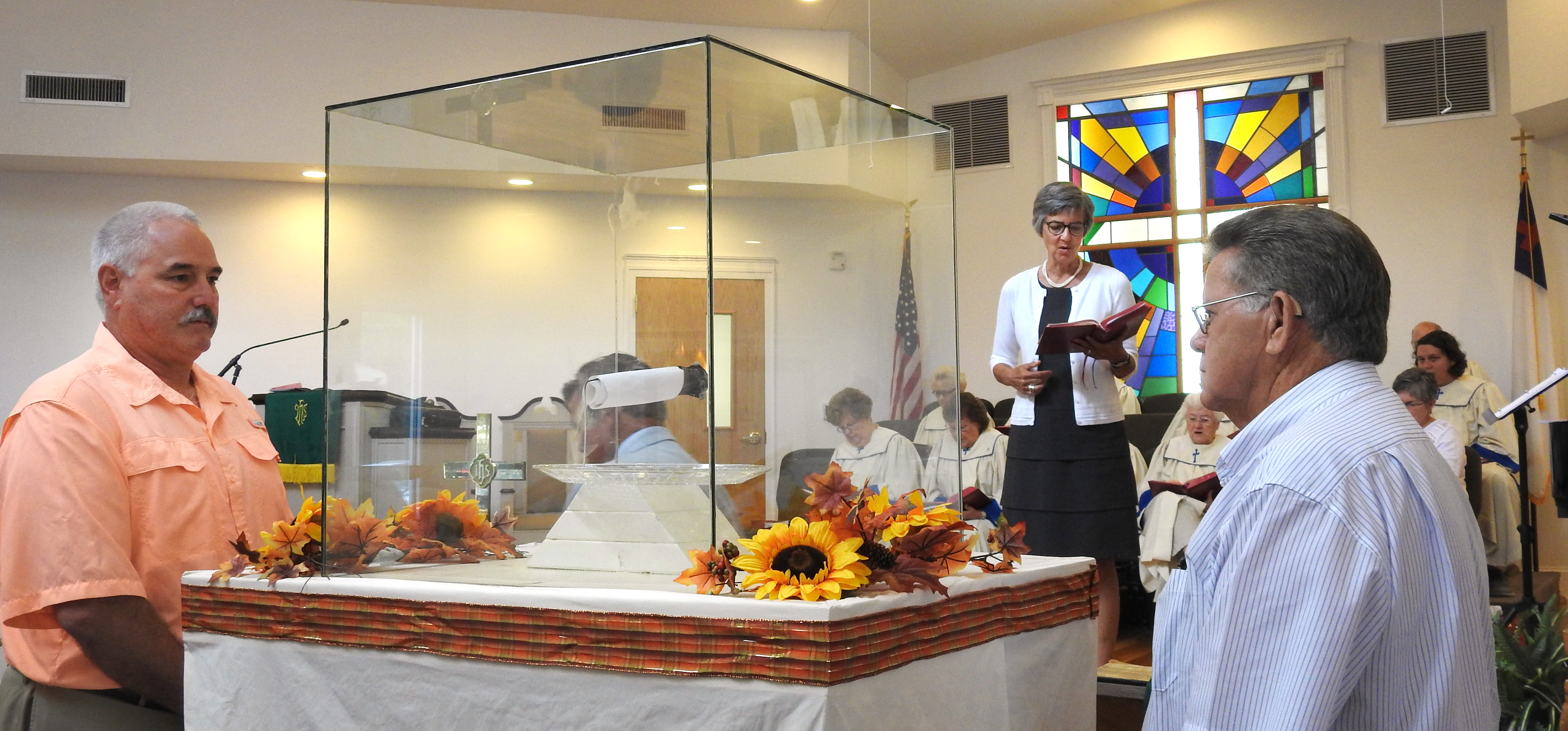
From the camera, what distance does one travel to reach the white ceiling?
7301mm

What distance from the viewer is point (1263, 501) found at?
1013mm

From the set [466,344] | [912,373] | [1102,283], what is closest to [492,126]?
[466,344]

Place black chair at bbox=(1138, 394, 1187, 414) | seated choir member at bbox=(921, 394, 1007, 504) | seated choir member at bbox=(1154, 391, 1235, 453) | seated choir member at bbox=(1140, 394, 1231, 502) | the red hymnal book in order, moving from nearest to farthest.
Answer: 1. seated choir member at bbox=(921, 394, 1007, 504)
2. the red hymnal book
3. seated choir member at bbox=(1140, 394, 1231, 502)
4. seated choir member at bbox=(1154, 391, 1235, 453)
5. black chair at bbox=(1138, 394, 1187, 414)

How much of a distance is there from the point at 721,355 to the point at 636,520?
9.2 inches

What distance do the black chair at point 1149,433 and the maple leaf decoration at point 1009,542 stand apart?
4.59 metres

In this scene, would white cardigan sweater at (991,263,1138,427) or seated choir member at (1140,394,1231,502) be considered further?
seated choir member at (1140,394,1231,502)

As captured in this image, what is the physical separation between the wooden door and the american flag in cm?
25

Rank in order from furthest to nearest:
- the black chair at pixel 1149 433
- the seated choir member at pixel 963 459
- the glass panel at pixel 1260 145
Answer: the glass panel at pixel 1260 145
the black chair at pixel 1149 433
the seated choir member at pixel 963 459

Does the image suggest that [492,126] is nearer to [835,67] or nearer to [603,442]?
[603,442]

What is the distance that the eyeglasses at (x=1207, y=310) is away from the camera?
1165 millimetres

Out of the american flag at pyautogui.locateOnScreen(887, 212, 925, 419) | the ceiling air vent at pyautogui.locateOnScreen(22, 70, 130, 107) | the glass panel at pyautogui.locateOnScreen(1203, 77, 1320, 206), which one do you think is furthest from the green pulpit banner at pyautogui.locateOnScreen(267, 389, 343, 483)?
the glass panel at pyautogui.locateOnScreen(1203, 77, 1320, 206)

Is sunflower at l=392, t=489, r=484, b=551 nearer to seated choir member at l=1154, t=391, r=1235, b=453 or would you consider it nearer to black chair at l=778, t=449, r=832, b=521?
black chair at l=778, t=449, r=832, b=521

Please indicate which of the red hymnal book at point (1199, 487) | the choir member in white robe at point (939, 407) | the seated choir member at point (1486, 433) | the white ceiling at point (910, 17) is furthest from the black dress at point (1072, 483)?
the white ceiling at point (910, 17)

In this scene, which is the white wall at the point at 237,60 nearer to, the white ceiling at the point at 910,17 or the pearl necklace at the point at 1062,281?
the white ceiling at the point at 910,17
